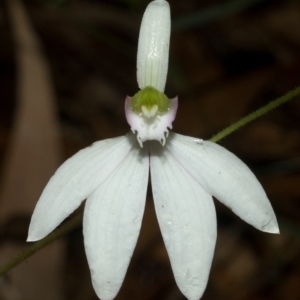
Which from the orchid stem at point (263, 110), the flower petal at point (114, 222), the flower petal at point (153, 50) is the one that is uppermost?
the flower petal at point (153, 50)

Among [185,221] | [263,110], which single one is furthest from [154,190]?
[263,110]

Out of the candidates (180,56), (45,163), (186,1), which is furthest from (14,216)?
(186,1)

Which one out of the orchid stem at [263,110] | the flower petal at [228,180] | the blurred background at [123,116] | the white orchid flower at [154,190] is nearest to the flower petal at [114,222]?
the white orchid flower at [154,190]

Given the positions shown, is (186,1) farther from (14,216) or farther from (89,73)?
(14,216)

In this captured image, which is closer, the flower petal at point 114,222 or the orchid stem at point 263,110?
the flower petal at point 114,222

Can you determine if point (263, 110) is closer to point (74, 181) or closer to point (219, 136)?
point (219, 136)

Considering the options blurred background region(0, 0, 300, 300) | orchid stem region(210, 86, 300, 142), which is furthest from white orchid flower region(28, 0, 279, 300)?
blurred background region(0, 0, 300, 300)

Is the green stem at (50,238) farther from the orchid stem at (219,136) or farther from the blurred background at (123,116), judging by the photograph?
the blurred background at (123,116)
